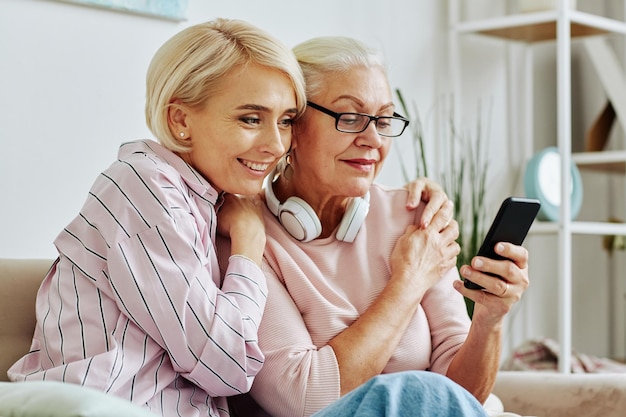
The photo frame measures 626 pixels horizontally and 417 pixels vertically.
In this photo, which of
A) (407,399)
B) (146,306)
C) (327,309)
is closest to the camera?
(407,399)

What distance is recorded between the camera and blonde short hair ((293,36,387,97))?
1.87 metres

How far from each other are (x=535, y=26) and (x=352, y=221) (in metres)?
1.97

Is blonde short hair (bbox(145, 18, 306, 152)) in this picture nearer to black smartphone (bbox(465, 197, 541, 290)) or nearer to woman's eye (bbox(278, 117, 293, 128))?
woman's eye (bbox(278, 117, 293, 128))

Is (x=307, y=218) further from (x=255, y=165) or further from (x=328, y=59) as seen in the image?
(x=328, y=59)

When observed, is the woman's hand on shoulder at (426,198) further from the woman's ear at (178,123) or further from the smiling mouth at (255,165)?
the woman's ear at (178,123)

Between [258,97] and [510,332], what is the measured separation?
248cm

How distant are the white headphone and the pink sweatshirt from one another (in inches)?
0.7

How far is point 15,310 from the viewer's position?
1721 millimetres

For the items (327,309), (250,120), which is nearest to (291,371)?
(327,309)

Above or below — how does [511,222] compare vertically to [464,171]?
above

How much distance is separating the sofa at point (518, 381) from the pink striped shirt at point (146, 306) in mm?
122

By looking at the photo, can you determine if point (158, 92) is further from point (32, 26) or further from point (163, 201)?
point (32, 26)

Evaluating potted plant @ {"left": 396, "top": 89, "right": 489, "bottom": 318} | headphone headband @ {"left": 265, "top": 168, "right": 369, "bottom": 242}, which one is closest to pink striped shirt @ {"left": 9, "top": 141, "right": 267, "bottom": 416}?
headphone headband @ {"left": 265, "top": 168, "right": 369, "bottom": 242}

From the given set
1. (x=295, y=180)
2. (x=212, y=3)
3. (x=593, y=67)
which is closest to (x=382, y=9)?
(x=212, y=3)
